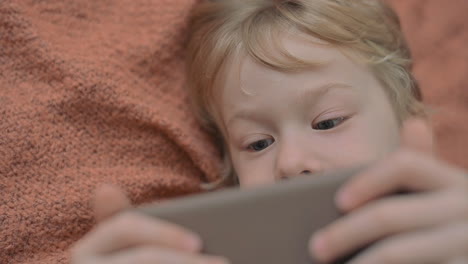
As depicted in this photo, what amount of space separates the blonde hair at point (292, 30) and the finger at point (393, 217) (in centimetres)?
35

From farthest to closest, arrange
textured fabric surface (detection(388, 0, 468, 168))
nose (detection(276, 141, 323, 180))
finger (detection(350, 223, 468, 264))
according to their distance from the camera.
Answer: textured fabric surface (detection(388, 0, 468, 168)) < nose (detection(276, 141, 323, 180)) < finger (detection(350, 223, 468, 264))

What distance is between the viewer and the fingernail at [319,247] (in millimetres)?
515

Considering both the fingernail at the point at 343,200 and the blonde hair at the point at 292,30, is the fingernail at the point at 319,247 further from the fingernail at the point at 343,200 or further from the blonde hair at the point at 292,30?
the blonde hair at the point at 292,30

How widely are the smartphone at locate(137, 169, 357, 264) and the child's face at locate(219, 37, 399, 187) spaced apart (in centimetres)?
22

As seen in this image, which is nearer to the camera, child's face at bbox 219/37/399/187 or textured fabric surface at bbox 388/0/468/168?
child's face at bbox 219/37/399/187

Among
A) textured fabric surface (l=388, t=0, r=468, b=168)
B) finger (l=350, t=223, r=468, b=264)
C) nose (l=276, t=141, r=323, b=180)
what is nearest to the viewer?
finger (l=350, t=223, r=468, b=264)

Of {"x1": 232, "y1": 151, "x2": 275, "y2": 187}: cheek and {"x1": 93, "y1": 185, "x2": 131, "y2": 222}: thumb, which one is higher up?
{"x1": 93, "y1": 185, "x2": 131, "y2": 222}: thumb

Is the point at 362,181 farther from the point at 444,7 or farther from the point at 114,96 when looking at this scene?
the point at 444,7

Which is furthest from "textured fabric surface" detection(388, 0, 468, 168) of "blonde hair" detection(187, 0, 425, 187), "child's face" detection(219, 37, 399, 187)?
"child's face" detection(219, 37, 399, 187)

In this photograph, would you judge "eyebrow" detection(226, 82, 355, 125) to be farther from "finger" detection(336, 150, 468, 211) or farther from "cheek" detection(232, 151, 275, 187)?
"finger" detection(336, 150, 468, 211)

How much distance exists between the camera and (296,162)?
749mm

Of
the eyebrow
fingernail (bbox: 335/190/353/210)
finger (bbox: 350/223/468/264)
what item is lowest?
the eyebrow

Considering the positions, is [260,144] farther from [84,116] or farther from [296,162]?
[84,116]

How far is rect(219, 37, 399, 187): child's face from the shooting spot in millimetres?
776
